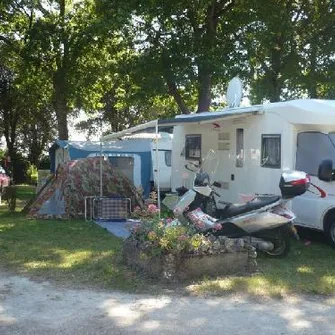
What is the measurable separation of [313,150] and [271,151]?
2.83 ft

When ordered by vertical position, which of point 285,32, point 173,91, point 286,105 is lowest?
point 286,105

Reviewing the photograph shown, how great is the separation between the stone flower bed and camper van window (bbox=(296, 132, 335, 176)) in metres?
2.85

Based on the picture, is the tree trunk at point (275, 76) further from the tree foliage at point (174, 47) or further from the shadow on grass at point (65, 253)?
the shadow on grass at point (65, 253)

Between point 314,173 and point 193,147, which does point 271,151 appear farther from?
point 193,147

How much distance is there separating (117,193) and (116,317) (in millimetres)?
7929

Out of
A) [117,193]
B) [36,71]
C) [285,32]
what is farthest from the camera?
[36,71]

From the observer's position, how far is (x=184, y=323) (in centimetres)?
486

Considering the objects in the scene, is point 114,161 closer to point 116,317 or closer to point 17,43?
point 17,43

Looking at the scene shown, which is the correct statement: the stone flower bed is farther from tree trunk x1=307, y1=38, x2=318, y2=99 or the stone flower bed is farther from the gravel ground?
tree trunk x1=307, y1=38, x2=318, y2=99

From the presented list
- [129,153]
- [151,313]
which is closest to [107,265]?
[151,313]

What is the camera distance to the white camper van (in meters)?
8.77

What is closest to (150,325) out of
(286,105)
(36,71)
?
(286,105)

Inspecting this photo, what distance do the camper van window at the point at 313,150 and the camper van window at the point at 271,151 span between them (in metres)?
0.38

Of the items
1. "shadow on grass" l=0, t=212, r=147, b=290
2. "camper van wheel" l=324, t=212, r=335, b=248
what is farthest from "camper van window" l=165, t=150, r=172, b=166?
"camper van wheel" l=324, t=212, r=335, b=248
